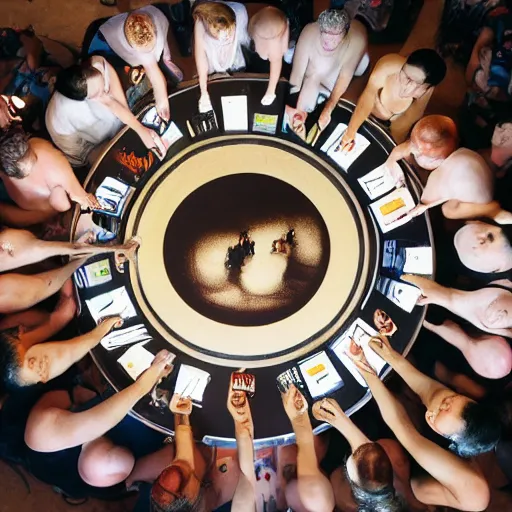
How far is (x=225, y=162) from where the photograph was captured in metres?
5.27

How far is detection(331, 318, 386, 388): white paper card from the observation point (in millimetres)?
5082

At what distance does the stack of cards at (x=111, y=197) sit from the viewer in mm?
5156

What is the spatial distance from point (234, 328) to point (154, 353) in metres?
0.71

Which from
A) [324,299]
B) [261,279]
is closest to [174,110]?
[261,279]

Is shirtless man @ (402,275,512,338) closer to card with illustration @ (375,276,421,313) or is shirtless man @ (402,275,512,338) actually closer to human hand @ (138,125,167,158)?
card with illustration @ (375,276,421,313)

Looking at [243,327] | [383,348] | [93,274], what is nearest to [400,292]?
[383,348]

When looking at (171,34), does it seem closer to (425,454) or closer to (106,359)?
(106,359)

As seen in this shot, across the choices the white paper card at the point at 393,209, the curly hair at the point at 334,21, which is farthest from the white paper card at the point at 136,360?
the curly hair at the point at 334,21

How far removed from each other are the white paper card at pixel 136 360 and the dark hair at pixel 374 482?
187cm

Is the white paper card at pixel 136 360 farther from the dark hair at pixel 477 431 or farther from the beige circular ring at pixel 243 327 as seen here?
the dark hair at pixel 477 431

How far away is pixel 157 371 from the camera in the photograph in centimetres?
507

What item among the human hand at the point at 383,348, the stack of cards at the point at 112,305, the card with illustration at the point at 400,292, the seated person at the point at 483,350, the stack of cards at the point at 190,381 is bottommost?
the stack of cards at the point at 190,381

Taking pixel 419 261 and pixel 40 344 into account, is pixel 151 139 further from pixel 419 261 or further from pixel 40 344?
pixel 419 261

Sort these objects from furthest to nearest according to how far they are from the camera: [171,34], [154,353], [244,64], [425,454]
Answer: [171,34], [244,64], [154,353], [425,454]
